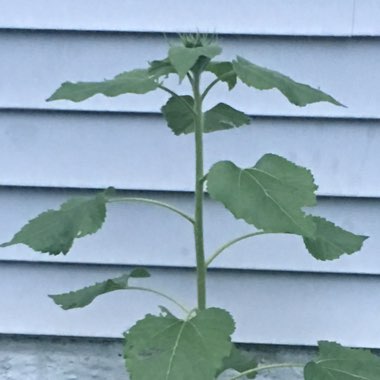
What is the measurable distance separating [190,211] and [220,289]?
0.83 feet

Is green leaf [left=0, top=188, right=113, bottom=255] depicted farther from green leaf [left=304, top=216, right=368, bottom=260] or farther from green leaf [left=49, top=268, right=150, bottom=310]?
green leaf [left=304, top=216, right=368, bottom=260]

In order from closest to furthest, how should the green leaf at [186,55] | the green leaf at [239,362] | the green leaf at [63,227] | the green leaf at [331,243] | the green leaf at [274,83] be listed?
the green leaf at [186,55] < the green leaf at [274,83] < the green leaf at [63,227] < the green leaf at [331,243] < the green leaf at [239,362]

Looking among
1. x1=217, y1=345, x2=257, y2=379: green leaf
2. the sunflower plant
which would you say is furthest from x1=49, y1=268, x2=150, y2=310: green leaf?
x1=217, y1=345, x2=257, y2=379: green leaf

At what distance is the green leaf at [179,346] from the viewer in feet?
4.30

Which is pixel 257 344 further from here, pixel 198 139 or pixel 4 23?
pixel 4 23

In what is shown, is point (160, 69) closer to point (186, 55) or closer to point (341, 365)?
point (186, 55)

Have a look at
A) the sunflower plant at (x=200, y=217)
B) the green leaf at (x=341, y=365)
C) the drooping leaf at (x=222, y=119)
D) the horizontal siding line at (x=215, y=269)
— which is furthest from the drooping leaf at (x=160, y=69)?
the horizontal siding line at (x=215, y=269)

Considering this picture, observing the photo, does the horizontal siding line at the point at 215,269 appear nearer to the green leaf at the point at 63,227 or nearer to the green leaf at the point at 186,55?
the green leaf at the point at 63,227

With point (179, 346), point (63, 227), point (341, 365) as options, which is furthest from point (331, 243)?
point (63, 227)

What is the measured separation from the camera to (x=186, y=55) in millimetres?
1260

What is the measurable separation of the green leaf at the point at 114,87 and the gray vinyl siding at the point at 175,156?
67 cm

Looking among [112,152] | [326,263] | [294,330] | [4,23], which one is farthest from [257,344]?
[4,23]

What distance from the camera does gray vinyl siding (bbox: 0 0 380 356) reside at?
2080 mm

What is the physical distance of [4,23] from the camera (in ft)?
6.87
